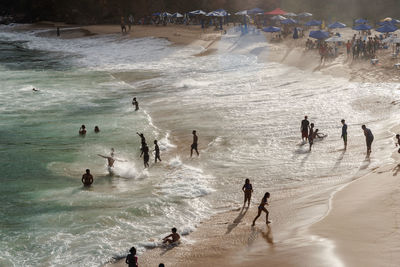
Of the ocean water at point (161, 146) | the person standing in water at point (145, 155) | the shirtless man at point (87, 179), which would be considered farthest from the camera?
the person standing in water at point (145, 155)

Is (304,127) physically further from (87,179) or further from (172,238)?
(172,238)

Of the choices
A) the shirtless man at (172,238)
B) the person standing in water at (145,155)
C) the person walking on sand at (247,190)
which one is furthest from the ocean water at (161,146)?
the person walking on sand at (247,190)

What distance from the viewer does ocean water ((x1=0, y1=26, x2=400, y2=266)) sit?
13.9m

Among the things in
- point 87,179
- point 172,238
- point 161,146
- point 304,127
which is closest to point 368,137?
point 304,127

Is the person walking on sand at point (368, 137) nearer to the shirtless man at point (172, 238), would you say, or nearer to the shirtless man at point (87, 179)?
the shirtless man at point (172, 238)

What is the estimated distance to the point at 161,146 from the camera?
21281mm

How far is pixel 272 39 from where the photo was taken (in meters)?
47.1

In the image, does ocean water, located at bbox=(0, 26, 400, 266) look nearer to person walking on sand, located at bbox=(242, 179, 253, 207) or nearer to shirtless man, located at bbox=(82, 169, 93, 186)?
shirtless man, located at bbox=(82, 169, 93, 186)

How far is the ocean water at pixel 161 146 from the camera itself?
13922 millimetres

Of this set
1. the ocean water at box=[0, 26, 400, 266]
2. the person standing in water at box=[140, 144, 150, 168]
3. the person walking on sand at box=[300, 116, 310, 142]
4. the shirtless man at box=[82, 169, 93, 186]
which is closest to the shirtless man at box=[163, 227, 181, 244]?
the ocean water at box=[0, 26, 400, 266]

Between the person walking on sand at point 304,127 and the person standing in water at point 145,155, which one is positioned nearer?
the person standing in water at point 145,155

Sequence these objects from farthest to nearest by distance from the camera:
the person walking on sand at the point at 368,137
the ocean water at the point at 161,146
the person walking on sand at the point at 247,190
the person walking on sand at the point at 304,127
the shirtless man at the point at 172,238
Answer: the person walking on sand at the point at 304,127, the person walking on sand at the point at 368,137, the person walking on sand at the point at 247,190, the ocean water at the point at 161,146, the shirtless man at the point at 172,238

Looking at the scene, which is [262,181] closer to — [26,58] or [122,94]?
[122,94]

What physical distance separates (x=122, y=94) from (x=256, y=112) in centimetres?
1046
